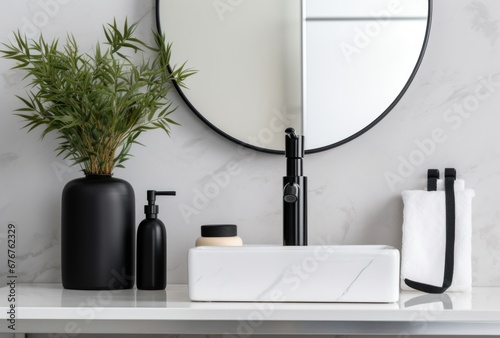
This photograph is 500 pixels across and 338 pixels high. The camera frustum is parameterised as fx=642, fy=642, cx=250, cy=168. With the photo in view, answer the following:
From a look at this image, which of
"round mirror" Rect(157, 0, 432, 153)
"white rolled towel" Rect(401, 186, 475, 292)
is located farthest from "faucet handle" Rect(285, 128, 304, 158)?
"white rolled towel" Rect(401, 186, 475, 292)

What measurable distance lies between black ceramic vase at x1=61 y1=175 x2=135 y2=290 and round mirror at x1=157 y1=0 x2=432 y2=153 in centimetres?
30

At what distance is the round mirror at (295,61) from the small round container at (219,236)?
0.82ft

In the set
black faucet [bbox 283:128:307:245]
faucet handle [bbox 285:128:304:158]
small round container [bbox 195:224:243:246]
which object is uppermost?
faucet handle [bbox 285:128:304:158]

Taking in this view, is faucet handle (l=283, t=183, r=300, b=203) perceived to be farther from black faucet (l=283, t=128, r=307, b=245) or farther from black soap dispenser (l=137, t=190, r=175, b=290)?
black soap dispenser (l=137, t=190, r=175, b=290)

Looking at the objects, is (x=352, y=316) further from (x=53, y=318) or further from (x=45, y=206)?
(x=45, y=206)

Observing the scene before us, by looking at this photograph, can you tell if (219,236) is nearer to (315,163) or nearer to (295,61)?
(315,163)

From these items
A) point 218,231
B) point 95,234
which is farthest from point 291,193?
point 95,234

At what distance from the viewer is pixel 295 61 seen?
4.87 feet

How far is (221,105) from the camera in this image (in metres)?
1.49

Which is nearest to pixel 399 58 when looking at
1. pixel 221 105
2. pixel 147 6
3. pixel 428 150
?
pixel 428 150

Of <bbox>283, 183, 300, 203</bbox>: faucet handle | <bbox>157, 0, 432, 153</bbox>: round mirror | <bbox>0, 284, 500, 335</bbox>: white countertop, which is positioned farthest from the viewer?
<bbox>157, 0, 432, 153</bbox>: round mirror

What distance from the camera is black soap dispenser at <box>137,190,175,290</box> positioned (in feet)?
4.35

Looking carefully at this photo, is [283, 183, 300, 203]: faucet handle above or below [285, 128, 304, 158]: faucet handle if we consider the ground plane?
below

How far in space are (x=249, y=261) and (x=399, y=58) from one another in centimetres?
63
